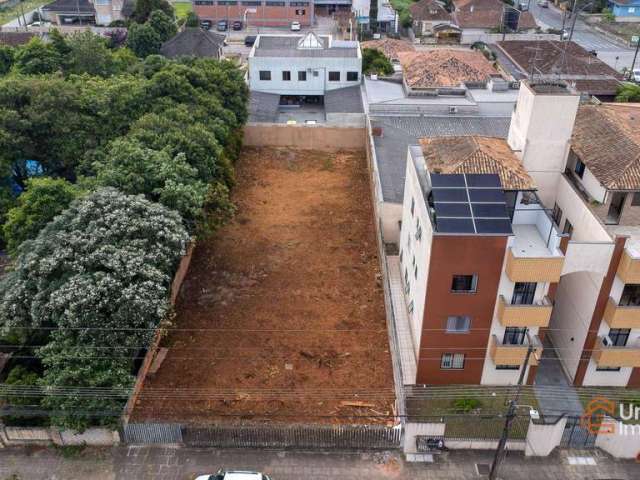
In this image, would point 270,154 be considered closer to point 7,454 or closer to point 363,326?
A: point 363,326

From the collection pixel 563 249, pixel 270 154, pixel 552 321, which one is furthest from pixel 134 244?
pixel 270 154

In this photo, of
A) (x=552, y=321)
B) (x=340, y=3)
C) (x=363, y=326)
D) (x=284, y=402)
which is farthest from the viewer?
(x=340, y=3)

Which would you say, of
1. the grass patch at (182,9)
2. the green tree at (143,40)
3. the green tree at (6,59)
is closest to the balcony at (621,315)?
the green tree at (6,59)

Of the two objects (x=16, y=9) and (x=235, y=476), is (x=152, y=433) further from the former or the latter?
(x=16, y=9)

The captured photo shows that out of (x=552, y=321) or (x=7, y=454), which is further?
(x=552, y=321)

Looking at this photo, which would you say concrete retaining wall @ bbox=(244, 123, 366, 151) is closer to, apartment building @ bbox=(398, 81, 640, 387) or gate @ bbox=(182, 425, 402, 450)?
apartment building @ bbox=(398, 81, 640, 387)

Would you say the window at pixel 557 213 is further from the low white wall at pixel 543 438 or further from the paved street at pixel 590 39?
the paved street at pixel 590 39
